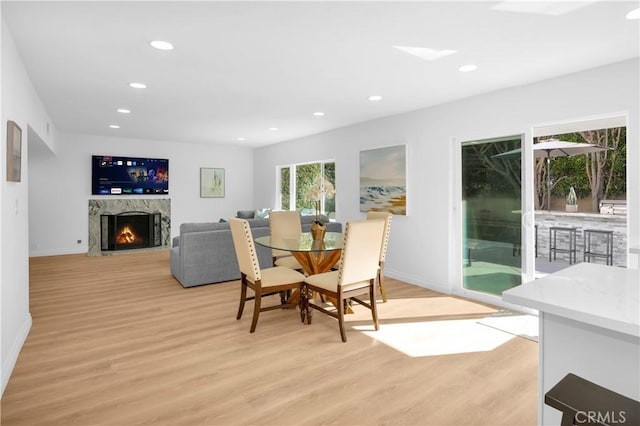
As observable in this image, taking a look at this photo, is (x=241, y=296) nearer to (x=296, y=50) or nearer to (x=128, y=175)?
(x=296, y=50)

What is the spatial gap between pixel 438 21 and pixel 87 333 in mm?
3789

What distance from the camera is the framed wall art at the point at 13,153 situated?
2525 mm

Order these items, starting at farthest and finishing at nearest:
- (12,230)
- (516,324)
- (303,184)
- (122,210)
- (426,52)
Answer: (303,184) < (122,210) < (516,324) < (426,52) < (12,230)

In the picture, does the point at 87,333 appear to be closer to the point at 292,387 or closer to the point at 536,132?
the point at 292,387

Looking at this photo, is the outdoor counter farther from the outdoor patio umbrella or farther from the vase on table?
the outdoor patio umbrella

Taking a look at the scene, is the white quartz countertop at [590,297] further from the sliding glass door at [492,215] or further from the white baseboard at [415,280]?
the white baseboard at [415,280]

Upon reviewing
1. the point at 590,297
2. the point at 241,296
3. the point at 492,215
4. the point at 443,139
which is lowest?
the point at 241,296

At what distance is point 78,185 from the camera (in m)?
7.35

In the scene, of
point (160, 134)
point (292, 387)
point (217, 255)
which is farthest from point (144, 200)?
point (292, 387)

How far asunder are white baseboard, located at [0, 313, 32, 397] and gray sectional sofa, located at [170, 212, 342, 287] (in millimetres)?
1757

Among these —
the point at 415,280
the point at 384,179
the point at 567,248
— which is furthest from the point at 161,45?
the point at 567,248

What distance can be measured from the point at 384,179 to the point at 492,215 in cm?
165

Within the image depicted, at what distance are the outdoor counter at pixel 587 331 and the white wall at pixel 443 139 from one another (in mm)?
2275

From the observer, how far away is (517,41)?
9.05ft
